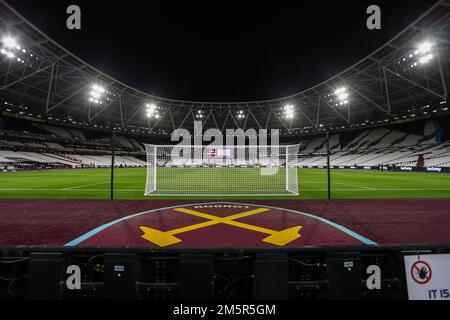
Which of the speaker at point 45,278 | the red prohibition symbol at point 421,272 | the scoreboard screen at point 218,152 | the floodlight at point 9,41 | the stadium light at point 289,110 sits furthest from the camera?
the stadium light at point 289,110

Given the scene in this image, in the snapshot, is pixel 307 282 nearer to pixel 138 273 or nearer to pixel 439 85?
pixel 138 273

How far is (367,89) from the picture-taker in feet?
137

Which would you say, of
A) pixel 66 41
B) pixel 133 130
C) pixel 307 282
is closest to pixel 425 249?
pixel 307 282

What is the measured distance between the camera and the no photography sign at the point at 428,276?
94.8 inches

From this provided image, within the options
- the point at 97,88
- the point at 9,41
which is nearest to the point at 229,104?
the point at 97,88

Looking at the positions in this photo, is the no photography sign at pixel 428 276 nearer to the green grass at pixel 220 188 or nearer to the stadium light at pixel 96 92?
the green grass at pixel 220 188

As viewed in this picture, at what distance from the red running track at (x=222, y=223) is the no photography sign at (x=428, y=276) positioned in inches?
49.8

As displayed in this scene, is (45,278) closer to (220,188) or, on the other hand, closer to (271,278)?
(271,278)

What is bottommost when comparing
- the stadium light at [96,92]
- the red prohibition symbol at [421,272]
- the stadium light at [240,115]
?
Result: the red prohibition symbol at [421,272]

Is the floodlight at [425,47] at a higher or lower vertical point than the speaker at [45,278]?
higher

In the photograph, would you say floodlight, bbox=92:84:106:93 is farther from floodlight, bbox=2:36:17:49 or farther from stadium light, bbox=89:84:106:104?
floodlight, bbox=2:36:17:49

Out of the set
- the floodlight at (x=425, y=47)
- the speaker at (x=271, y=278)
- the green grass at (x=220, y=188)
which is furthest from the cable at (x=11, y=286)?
the floodlight at (x=425, y=47)

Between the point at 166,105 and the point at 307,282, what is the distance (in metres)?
60.6

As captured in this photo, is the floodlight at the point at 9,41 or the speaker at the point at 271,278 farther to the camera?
the floodlight at the point at 9,41
